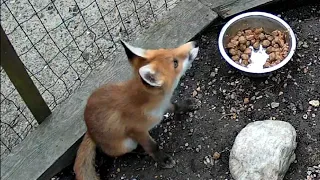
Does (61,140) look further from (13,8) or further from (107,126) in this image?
(13,8)

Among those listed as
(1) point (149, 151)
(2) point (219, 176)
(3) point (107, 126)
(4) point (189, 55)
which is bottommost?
(2) point (219, 176)

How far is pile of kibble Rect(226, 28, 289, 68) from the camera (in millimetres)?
3902

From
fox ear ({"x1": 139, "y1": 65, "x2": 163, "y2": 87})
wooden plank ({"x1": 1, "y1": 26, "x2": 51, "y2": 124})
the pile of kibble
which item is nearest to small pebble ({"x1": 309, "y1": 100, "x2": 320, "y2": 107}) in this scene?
the pile of kibble

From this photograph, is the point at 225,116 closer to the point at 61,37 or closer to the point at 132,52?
the point at 132,52

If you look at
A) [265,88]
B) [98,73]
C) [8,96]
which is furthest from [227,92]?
[8,96]

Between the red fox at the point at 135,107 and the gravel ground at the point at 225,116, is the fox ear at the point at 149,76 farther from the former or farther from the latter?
the gravel ground at the point at 225,116

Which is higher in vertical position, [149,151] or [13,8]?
[13,8]

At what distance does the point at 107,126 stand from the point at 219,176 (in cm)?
74

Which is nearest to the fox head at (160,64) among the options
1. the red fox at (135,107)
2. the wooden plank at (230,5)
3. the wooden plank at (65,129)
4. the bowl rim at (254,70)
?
the red fox at (135,107)

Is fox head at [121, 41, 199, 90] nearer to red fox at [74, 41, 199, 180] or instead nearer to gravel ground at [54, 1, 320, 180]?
red fox at [74, 41, 199, 180]

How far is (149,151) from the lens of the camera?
3.55 meters

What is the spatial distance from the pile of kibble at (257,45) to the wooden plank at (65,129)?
0.26m

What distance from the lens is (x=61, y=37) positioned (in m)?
4.41

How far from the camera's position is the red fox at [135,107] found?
316 cm
